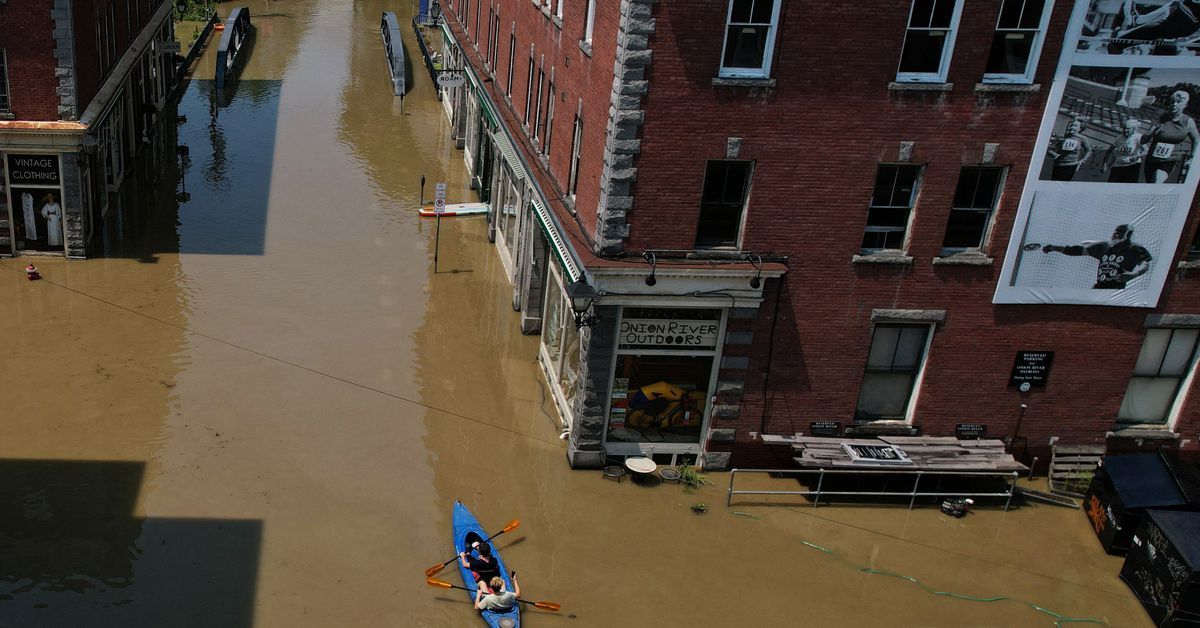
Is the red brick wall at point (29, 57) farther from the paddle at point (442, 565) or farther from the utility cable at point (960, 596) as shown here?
the utility cable at point (960, 596)

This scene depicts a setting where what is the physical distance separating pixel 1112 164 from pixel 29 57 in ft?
89.8

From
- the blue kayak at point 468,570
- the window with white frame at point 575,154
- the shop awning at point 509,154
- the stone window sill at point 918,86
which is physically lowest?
the blue kayak at point 468,570

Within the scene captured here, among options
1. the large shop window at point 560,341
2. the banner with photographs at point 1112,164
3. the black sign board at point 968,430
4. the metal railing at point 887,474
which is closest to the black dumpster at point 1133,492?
the metal railing at point 887,474

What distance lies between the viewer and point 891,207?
2130 cm

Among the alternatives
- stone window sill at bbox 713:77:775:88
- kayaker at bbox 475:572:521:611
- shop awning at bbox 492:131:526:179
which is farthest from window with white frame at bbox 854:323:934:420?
shop awning at bbox 492:131:526:179

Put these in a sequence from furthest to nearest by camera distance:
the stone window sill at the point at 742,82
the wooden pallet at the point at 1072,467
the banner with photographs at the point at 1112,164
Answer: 1. the wooden pallet at the point at 1072,467
2. the banner with photographs at the point at 1112,164
3. the stone window sill at the point at 742,82

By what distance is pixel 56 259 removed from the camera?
31172 mm

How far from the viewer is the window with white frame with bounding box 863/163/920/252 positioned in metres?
21.1

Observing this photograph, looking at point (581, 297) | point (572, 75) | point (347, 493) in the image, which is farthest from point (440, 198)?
point (581, 297)

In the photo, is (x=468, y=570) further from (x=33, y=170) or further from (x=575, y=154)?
(x=33, y=170)

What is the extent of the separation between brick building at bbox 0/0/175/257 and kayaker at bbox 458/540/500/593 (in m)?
18.8

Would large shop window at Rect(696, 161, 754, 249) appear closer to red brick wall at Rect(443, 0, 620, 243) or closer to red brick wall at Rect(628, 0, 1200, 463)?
red brick wall at Rect(628, 0, 1200, 463)

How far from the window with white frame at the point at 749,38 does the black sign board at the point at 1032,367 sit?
8.71m

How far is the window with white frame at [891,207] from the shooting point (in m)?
21.1
